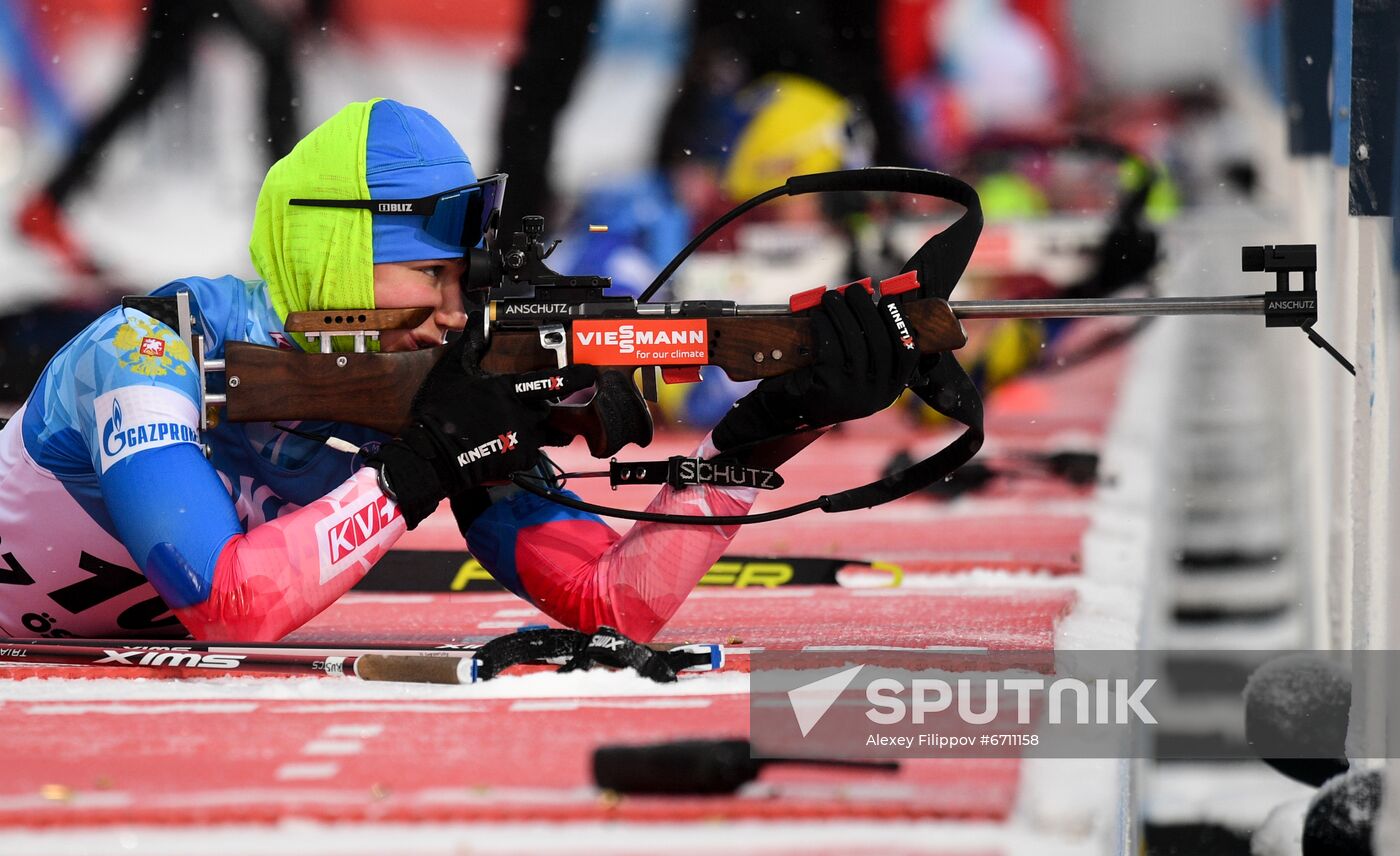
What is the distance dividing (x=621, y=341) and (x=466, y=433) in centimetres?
25

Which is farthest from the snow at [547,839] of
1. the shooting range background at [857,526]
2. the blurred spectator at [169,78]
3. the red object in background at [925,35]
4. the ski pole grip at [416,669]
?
the red object in background at [925,35]

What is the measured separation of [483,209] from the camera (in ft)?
7.40

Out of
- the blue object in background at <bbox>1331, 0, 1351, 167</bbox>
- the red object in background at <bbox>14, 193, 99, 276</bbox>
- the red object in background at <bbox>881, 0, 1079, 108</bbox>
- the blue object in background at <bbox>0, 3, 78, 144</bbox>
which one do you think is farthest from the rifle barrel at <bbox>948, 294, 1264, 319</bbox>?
the blue object in background at <bbox>0, 3, 78, 144</bbox>

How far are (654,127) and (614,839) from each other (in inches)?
234

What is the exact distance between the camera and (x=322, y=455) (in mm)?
2281

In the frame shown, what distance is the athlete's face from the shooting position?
219 cm

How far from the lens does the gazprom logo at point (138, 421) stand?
1.99 metres

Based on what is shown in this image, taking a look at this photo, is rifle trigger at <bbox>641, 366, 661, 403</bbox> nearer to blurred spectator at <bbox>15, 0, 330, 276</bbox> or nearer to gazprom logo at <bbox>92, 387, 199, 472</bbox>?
gazprom logo at <bbox>92, 387, 199, 472</bbox>

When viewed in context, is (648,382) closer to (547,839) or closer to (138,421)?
(138,421)

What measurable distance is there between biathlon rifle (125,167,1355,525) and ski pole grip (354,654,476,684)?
0.31m

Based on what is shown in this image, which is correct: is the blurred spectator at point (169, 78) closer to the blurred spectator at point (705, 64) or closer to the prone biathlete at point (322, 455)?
the blurred spectator at point (705, 64)


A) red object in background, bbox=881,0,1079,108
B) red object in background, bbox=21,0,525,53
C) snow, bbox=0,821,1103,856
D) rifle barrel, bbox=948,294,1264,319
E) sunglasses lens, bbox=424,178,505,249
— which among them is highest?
red object in background, bbox=21,0,525,53

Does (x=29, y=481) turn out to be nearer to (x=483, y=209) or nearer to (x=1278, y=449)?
(x=483, y=209)

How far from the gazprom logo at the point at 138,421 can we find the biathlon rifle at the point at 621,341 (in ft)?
0.29
